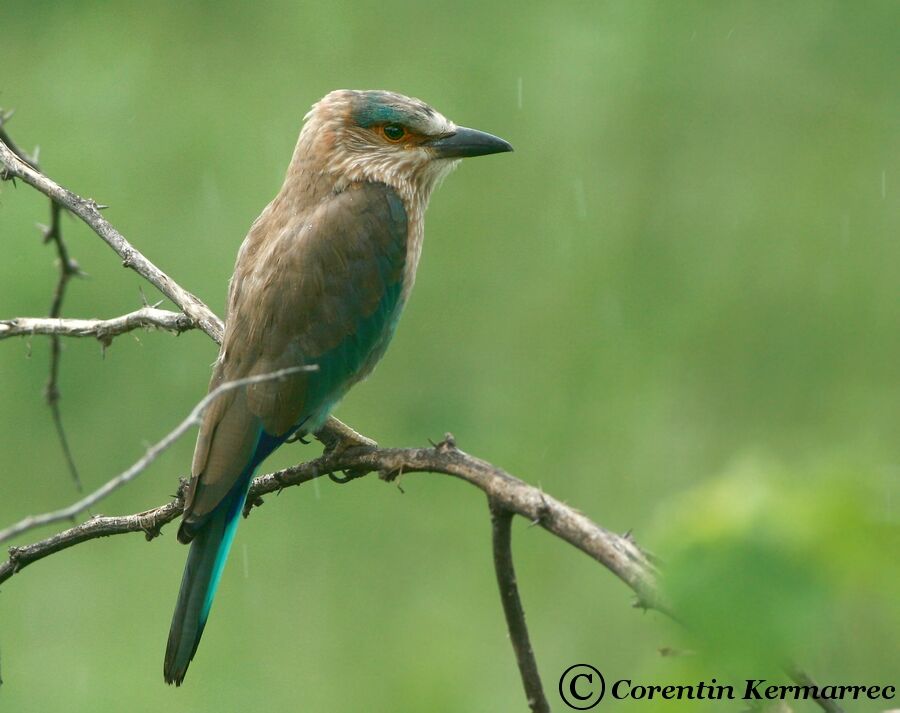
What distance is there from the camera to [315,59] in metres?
9.41

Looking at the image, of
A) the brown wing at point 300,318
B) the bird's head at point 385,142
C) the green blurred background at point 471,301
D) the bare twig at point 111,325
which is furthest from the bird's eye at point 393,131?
the green blurred background at point 471,301

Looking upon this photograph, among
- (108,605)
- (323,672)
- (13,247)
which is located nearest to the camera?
(323,672)

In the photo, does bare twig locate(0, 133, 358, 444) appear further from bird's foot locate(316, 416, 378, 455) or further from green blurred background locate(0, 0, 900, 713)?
green blurred background locate(0, 0, 900, 713)

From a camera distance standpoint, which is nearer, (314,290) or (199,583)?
(199,583)

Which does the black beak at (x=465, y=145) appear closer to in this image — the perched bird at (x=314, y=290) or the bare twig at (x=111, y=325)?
the perched bird at (x=314, y=290)

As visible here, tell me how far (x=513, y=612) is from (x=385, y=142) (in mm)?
2158

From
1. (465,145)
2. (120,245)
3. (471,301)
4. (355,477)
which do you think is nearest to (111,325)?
(120,245)

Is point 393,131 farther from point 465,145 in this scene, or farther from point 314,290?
point 314,290

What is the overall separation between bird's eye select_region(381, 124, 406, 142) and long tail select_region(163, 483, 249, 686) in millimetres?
1262

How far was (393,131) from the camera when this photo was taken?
4047 mm

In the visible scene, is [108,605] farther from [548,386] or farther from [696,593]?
[696,593]

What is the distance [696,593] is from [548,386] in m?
6.88

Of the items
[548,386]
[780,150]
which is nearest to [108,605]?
[548,386]

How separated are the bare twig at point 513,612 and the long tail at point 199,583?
112 centimetres
